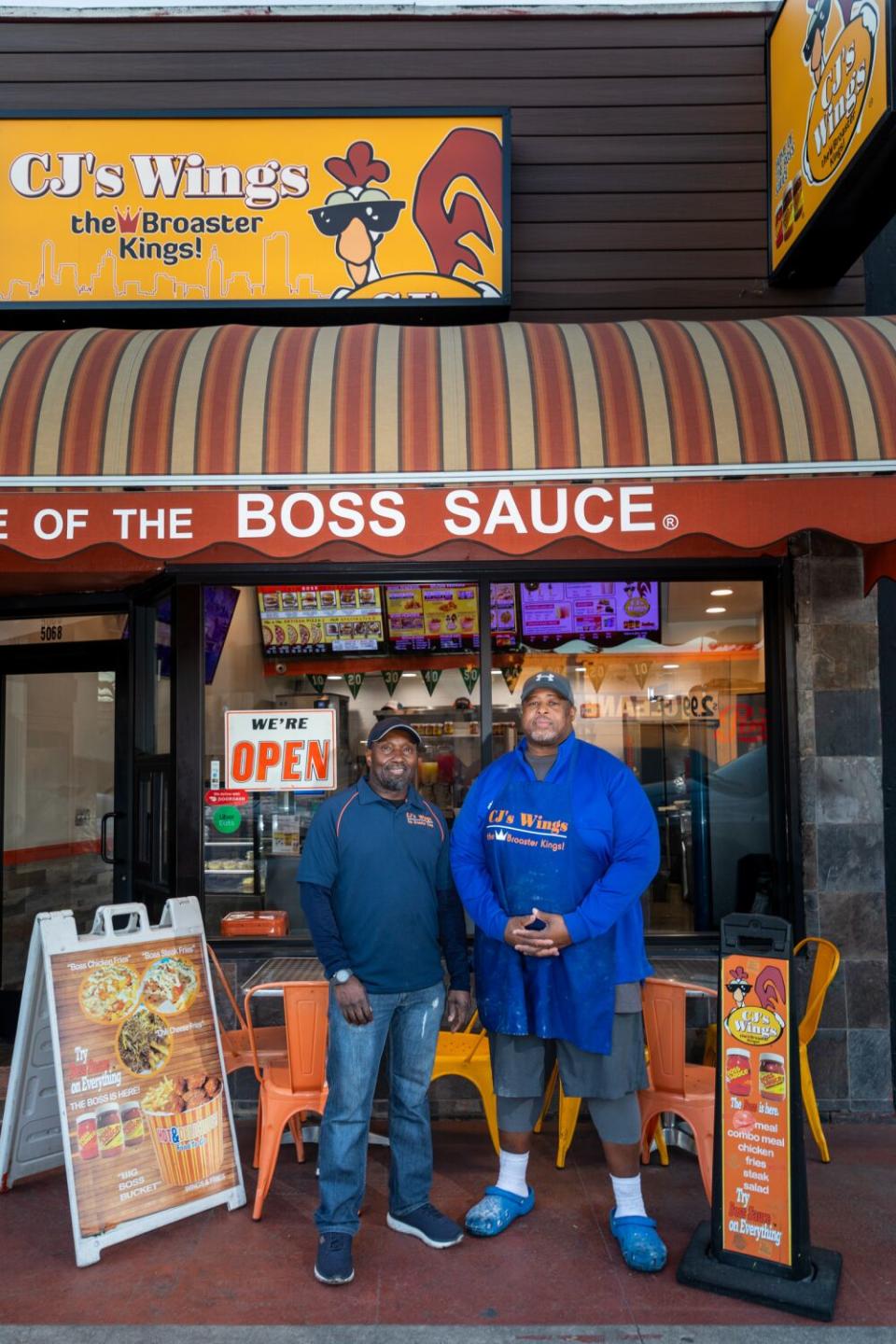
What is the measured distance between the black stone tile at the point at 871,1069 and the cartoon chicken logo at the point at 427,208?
460 cm

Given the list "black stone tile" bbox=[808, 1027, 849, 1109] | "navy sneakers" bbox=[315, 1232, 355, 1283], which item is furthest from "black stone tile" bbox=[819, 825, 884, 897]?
"navy sneakers" bbox=[315, 1232, 355, 1283]

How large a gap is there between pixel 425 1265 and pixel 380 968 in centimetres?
104

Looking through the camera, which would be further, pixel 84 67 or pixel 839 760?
pixel 84 67

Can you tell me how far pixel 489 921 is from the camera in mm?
3865

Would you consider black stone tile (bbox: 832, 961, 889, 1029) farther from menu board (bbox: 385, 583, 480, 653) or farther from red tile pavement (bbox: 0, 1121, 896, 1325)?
menu board (bbox: 385, 583, 480, 653)

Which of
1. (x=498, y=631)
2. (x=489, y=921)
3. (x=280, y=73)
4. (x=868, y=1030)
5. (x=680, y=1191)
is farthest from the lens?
(x=280, y=73)

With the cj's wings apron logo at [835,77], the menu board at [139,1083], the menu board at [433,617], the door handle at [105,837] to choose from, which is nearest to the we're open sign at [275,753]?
the menu board at [433,617]

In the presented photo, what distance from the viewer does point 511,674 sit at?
5.89m

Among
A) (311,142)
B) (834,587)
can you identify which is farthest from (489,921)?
(311,142)

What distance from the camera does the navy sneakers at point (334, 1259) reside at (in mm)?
3559

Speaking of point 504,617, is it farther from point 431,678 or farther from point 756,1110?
point 756,1110

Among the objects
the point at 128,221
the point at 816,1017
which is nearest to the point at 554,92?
the point at 128,221

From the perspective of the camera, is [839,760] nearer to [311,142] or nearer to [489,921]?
[489,921]

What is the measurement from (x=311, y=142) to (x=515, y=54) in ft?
4.40
